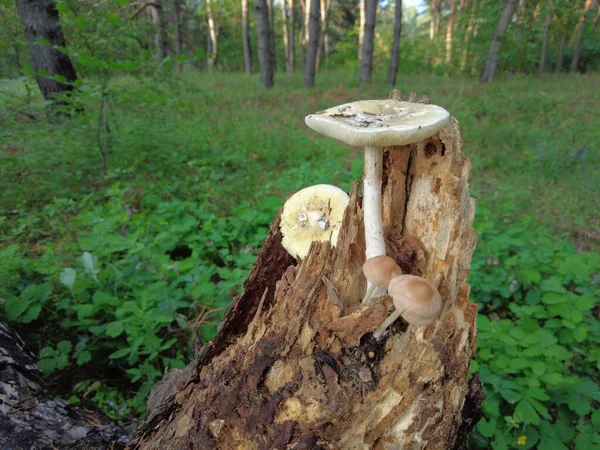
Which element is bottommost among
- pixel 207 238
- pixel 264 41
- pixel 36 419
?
pixel 207 238

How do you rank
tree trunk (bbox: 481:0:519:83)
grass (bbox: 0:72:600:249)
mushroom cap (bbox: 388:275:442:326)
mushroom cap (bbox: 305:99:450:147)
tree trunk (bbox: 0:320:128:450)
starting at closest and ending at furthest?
mushroom cap (bbox: 388:275:442:326)
mushroom cap (bbox: 305:99:450:147)
tree trunk (bbox: 0:320:128:450)
grass (bbox: 0:72:600:249)
tree trunk (bbox: 481:0:519:83)

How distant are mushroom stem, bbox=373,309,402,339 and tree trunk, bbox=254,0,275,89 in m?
12.8

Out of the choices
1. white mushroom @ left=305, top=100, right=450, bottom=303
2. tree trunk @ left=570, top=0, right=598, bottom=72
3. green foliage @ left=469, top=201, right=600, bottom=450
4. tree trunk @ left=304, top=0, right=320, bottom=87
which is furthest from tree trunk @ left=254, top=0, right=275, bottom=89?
tree trunk @ left=570, top=0, right=598, bottom=72

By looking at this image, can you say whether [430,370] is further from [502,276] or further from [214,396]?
[502,276]

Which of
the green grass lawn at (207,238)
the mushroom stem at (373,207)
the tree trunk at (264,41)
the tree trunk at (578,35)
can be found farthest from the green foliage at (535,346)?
the tree trunk at (578,35)

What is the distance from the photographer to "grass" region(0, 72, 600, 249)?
485cm

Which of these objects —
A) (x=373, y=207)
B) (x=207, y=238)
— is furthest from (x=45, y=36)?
(x=373, y=207)

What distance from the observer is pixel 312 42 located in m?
13.1

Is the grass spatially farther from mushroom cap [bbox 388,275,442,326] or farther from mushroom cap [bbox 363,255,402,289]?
mushroom cap [bbox 388,275,442,326]

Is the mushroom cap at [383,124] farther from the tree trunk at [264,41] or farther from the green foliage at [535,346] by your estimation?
the tree trunk at [264,41]

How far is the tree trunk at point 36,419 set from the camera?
1580 millimetres

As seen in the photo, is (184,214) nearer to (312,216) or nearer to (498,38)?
(312,216)

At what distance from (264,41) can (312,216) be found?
1224 centimetres

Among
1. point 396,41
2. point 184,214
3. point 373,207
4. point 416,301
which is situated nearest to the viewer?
point 416,301
